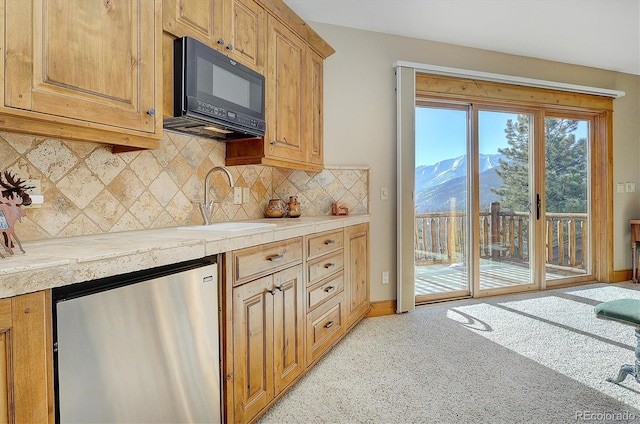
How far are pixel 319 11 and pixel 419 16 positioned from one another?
90 centimetres

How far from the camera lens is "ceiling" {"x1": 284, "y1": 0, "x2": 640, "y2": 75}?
2996 mm

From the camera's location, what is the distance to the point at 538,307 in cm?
361

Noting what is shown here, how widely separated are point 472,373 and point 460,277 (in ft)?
6.19

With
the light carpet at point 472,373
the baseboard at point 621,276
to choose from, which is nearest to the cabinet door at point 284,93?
the light carpet at point 472,373

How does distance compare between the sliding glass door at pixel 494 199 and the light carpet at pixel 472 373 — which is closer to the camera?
the light carpet at pixel 472 373

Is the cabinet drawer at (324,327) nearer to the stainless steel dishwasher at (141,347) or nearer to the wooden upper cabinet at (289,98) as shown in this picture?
the stainless steel dishwasher at (141,347)

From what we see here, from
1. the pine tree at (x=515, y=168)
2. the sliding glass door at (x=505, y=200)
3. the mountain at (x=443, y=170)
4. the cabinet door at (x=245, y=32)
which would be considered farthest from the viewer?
the pine tree at (x=515, y=168)

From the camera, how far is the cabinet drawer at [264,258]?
1.59 metres

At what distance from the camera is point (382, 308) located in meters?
3.46

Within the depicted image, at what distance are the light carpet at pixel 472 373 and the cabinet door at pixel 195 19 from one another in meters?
1.94

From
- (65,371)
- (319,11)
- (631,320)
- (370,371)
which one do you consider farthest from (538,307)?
(65,371)

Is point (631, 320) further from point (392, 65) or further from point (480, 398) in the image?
point (392, 65)

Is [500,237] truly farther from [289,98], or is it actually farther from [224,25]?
→ [224,25]

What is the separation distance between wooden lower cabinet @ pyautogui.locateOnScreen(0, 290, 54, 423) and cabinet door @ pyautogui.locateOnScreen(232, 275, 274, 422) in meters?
0.73
